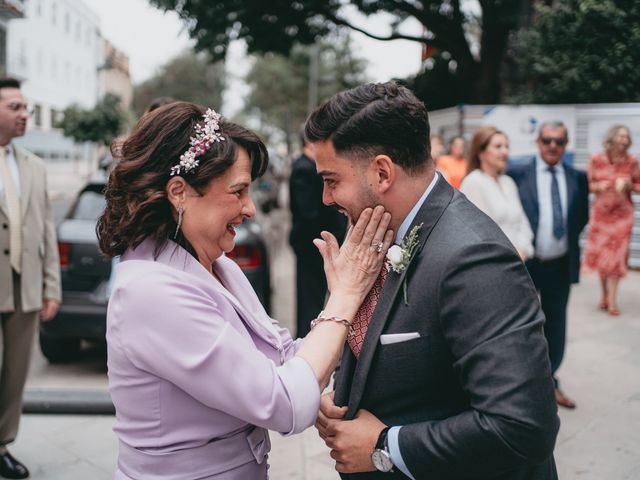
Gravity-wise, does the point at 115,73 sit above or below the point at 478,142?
above

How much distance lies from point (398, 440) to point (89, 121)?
33.7 meters

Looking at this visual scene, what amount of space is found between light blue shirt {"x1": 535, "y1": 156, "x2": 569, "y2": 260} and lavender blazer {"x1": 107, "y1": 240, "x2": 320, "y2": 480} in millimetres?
3324

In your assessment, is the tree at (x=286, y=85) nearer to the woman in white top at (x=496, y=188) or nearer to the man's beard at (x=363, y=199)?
the woman in white top at (x=496, y=188)

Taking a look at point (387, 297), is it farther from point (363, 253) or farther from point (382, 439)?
point (382, 439)

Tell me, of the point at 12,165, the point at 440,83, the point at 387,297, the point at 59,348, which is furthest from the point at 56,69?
the point at 387,297

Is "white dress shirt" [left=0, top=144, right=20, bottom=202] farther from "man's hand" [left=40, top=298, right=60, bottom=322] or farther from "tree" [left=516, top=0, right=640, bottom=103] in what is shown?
"tree" [left=516, top=0, right=640, bottom=103]

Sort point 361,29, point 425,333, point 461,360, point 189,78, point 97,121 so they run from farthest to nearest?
point 189,78 < point 97,121 < point 361,29 < point 425,333 < point 461,360

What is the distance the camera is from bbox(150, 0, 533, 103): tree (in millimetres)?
11070

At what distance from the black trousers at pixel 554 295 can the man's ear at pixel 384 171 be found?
3.28 meters

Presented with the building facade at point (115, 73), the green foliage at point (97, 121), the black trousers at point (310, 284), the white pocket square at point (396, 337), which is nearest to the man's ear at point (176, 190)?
the white pocket square at point (396, 337)

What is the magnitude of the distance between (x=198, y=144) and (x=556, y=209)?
11.8 feet

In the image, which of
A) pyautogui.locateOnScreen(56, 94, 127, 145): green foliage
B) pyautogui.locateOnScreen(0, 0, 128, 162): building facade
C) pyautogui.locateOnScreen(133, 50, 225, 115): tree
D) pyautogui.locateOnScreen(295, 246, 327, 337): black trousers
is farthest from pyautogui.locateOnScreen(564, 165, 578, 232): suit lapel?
pyautogui.locateOnScreen(133, 50, 225, 115): tree

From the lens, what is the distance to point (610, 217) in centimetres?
716

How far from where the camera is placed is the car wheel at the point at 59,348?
5.51 m
